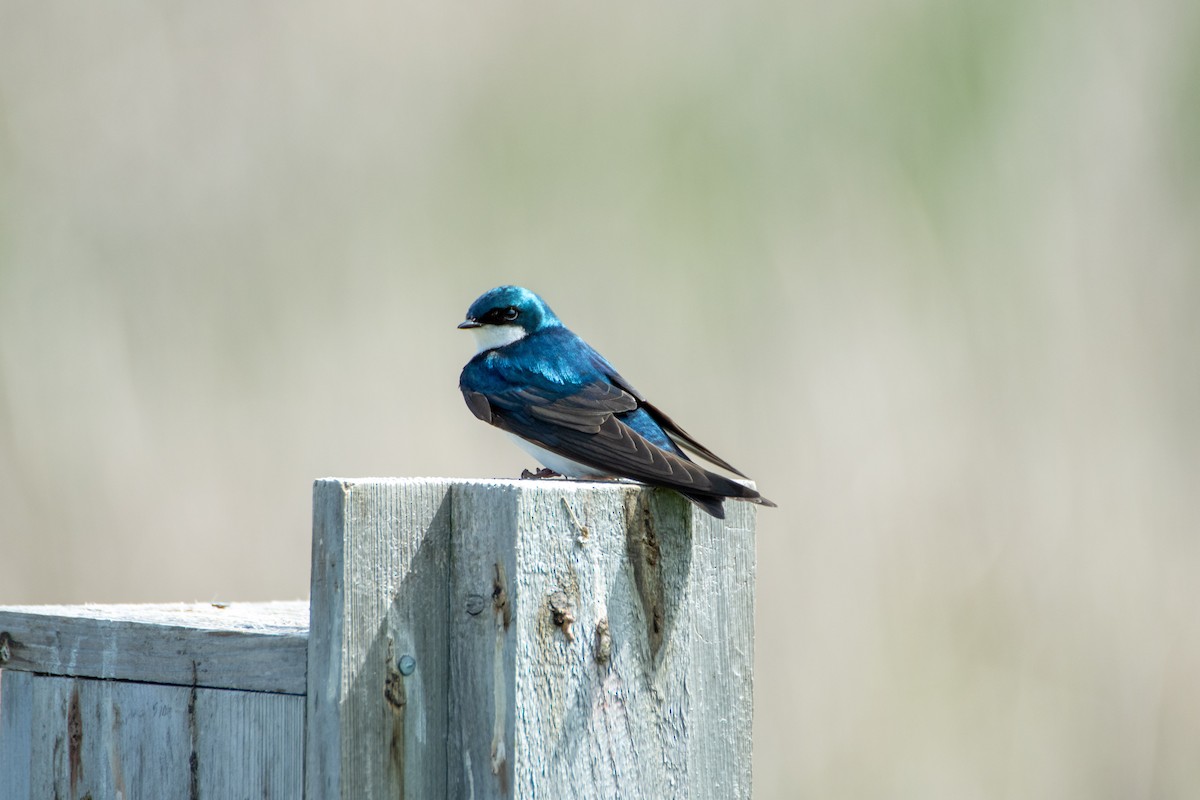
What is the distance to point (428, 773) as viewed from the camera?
5.02ft

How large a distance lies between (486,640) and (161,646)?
47 cm

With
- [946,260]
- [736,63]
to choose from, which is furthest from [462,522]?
[736,63]

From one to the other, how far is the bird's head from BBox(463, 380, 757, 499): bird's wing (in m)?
0.43

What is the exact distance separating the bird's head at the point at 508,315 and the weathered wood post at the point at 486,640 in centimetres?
119

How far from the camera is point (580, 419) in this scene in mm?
2113

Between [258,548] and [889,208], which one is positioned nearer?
[258,548]

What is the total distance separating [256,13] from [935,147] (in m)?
2.20

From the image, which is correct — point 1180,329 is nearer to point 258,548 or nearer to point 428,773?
point 258,548

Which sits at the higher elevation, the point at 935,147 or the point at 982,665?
the point at 935,147

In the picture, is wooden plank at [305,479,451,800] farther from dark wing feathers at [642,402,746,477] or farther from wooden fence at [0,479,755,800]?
dark wing feathers at [642,402,746,477]

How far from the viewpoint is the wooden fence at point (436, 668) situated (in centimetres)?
149

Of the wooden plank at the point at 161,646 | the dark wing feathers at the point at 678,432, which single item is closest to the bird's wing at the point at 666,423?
the dark wing feathers at the point at 678,432

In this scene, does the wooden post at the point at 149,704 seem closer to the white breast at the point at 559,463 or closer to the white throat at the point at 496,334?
the white breast at the point at 559,463

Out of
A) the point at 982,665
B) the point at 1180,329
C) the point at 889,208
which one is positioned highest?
the point at 889,208
